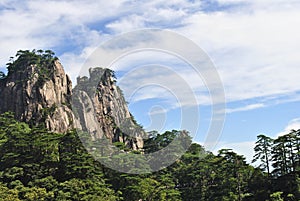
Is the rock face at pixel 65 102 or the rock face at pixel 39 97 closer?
the rock face at pixel 39 97

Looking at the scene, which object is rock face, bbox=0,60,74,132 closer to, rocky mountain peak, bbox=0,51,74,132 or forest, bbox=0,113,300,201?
rocky mountain peak, bbox=0,51,74,132

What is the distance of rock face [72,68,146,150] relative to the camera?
4907 cm

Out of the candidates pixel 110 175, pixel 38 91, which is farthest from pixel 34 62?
pixel 110 175

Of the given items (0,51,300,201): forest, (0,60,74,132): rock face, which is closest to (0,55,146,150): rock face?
(0,60,74,132): rock face

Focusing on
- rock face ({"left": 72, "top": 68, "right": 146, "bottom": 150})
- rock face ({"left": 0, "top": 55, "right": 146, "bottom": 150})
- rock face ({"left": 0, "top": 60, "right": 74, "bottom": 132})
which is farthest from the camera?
rock face ({"left": 72, "top": 68, "right": 146, "bottom": 150})

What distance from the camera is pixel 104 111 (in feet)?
176

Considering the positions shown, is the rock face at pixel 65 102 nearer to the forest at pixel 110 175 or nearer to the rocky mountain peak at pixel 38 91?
the rocky mountain peak at pixel 38 91

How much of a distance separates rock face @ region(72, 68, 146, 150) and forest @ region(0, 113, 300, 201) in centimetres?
1511

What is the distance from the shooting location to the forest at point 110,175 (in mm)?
26312

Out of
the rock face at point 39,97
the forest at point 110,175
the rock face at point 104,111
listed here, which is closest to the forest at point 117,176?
the forest at point 110,175

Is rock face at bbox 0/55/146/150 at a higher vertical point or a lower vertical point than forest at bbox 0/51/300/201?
higher

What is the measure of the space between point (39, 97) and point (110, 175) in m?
18.4

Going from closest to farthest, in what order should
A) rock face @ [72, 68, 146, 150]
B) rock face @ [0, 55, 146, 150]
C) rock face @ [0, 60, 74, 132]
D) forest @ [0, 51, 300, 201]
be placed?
forest @ [0, 51, 300, 201] → rock face @ [0, 60, 74, 132] → rock face @ [0, 55, 146, 150] → rock face @ [72, 68, 146, 150]

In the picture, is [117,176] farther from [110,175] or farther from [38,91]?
[38,91]
